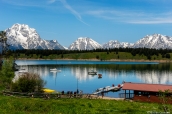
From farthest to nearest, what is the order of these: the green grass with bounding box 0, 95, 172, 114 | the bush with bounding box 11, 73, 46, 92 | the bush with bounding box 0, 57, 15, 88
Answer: the bush with bounding box 0, 57, 15, 88 → the bush with bounding box 11, 73, 46, 92 → the green grass with bounding box 0, 95, 172, 114

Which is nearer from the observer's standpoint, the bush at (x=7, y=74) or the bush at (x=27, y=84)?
the bush at (x=27, y=84)

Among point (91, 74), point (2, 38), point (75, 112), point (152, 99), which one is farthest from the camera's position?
point (91, 74)

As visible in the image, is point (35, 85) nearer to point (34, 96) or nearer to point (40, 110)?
point (34, 96)

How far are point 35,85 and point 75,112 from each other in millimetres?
33780

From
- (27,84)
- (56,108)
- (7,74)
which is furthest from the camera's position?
(7,74)

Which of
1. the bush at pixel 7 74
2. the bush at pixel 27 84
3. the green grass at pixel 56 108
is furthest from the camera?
the bush at pixel 7 74

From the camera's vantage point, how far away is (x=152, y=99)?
173ft

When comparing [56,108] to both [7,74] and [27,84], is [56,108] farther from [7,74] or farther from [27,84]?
[7,74]

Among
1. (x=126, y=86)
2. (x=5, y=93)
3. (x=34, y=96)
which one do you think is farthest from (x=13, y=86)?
(x=126, y=86)

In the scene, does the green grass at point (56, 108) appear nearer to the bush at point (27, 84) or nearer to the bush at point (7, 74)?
the bush at point (27, 84)

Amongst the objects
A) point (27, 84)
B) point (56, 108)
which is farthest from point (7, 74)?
point (56, 108)

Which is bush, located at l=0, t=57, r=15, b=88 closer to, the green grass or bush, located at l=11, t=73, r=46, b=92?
bush, located at l=11, t=73, r=46, b=92

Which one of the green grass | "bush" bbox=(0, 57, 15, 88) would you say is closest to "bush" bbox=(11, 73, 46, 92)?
"bush" bbox=(0, 57, 15, 88)

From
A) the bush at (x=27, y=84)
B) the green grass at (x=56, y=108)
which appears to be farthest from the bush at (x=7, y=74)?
the green grass at (x=56, y=108)
